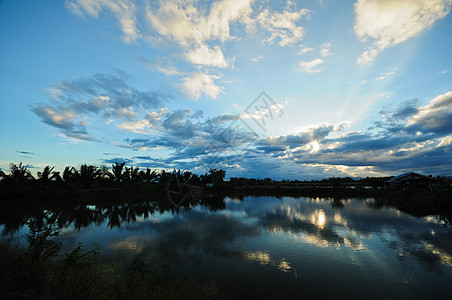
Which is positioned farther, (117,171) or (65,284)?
(117,171)

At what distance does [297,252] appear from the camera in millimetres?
11508

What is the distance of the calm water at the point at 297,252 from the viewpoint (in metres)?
7.89

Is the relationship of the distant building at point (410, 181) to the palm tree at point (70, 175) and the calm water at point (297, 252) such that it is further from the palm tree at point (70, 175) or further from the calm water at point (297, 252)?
the palm tree at point (70, 175)

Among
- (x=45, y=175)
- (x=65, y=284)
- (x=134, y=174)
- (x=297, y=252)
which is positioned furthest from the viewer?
(x=134, y=174)

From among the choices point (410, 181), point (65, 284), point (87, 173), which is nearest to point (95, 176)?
point (87, 173)

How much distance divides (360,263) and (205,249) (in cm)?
814

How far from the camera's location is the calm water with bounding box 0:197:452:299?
25.9 feet

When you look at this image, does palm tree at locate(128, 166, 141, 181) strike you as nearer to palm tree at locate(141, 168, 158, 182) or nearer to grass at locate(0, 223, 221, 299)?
palm tree at locate(141, 168, 158, 182)

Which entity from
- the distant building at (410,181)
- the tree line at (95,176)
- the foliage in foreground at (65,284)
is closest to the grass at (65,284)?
the foliage in foreground at (65,284)

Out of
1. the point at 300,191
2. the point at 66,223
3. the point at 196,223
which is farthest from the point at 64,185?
the point at 300,191

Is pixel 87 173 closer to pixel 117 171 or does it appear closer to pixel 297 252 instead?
pixel 117 171

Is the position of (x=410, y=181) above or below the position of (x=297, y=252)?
above

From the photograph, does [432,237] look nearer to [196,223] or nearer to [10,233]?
[196,223]

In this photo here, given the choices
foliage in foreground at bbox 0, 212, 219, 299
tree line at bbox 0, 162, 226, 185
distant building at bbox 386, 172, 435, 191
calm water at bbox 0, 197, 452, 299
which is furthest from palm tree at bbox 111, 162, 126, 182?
distant building at bbox 386, 172, 435, 191
